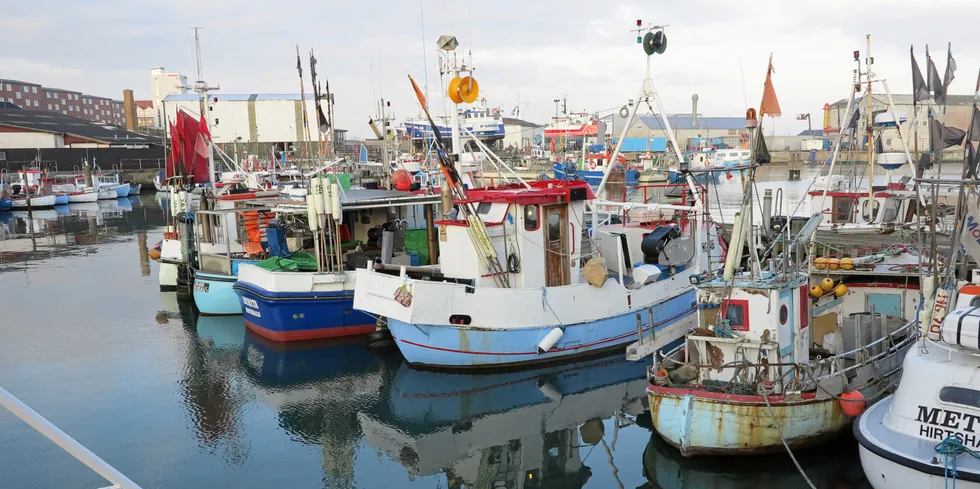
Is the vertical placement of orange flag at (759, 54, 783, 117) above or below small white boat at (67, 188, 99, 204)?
above

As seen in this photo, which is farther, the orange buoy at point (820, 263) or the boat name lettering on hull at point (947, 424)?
the orange buoy at point (820, 263)

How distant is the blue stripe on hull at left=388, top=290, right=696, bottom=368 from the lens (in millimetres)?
13906

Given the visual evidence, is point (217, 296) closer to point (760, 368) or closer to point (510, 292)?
point (510, 292)

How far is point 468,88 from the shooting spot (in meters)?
15.5

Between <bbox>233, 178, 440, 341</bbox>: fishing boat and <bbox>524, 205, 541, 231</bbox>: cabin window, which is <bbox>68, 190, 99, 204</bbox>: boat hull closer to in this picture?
<bbox>233, 178, 440, 341</bbox>: fishing boat

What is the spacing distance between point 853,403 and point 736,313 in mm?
1844

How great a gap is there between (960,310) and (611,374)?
675cm

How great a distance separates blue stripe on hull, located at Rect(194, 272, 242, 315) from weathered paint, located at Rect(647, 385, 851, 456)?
12.9m

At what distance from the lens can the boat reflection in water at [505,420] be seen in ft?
35.4

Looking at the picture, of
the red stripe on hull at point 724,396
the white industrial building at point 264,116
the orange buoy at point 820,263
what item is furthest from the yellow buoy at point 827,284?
the white industrial building at point 264,116

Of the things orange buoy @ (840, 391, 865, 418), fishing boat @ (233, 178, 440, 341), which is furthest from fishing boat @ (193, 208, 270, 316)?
orange buoy @ (840, 391, 865, 418)

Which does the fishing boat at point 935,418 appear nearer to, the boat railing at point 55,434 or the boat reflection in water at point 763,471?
the boat reflection in water at point 763,471

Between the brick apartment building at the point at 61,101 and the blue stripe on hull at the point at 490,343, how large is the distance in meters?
105

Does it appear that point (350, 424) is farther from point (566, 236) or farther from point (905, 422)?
point (905, 422)
